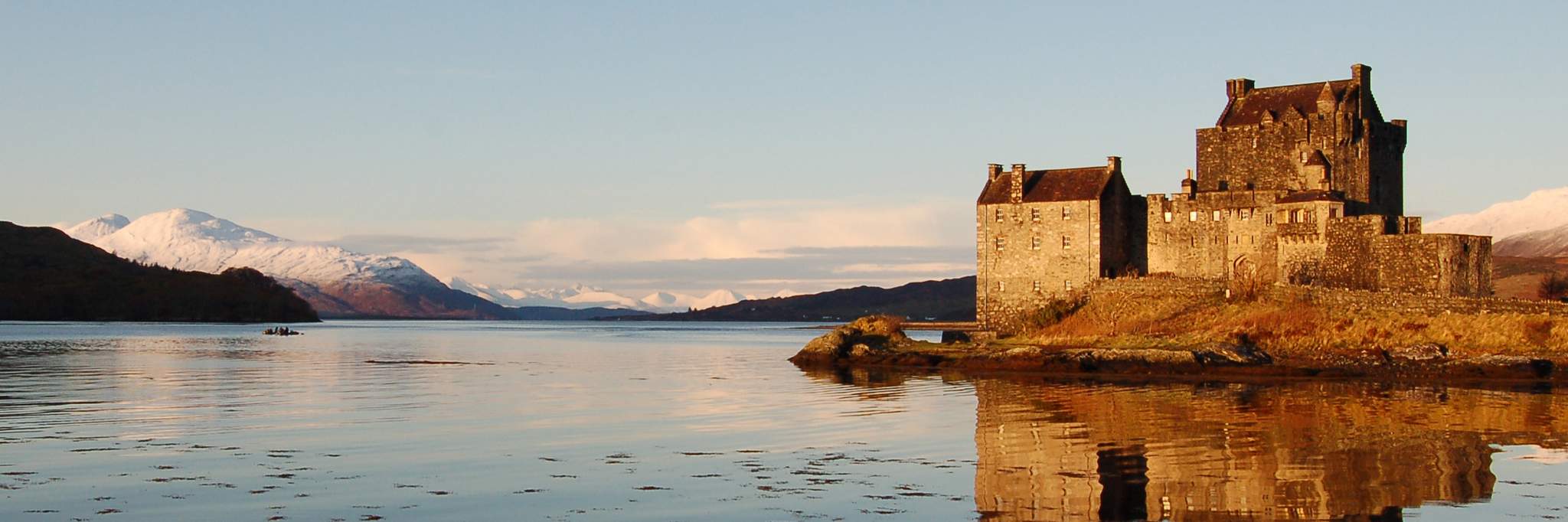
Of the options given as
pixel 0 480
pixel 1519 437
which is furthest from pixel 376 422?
pixel 1519 437

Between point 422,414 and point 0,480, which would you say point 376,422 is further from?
point 0,480

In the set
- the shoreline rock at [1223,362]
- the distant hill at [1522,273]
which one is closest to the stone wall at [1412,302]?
the shoreline rock at [1223,362]

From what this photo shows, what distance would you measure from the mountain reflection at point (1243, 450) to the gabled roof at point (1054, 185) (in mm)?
30447

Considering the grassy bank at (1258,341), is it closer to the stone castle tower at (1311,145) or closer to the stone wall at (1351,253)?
the stone wall at (1351,253)

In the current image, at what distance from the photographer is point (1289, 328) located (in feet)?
209

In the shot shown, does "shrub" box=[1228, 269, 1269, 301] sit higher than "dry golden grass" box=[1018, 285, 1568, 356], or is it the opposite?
"shrub" box=[1228, 269, 1269, 301]

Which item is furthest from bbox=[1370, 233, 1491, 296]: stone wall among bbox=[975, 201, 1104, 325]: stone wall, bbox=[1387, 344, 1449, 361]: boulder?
bbox=[975, 201, 1104, 325]: stone wall

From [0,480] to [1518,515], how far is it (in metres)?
24.2

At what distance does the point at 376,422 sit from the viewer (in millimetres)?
39500

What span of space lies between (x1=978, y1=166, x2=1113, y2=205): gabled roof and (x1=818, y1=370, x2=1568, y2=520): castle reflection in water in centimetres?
2913

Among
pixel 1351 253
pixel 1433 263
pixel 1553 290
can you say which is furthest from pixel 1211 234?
pixel 1553 290

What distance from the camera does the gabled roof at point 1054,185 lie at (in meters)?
79.4

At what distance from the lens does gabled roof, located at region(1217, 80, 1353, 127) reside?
78.1 metres

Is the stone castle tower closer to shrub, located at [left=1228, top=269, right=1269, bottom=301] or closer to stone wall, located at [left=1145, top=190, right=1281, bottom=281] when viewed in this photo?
stone wall, located at [left=1145, top=190, right=1281, bottom=281]
